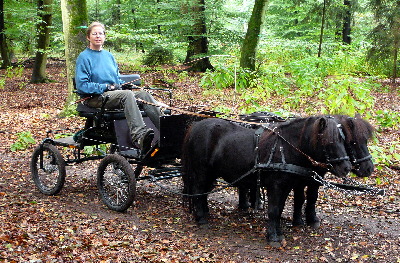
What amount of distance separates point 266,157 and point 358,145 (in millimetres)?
1075

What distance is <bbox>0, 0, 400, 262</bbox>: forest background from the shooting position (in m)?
10.2

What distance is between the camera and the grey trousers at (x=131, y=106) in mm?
6242

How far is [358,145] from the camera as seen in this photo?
490cm

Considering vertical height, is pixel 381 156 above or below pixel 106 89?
below

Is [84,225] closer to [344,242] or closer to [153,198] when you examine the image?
[153,198]

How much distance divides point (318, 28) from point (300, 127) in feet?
75.7

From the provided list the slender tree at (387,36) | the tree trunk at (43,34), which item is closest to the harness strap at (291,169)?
the slender tree at (387,36)

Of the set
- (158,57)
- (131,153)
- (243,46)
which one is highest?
(243,46)

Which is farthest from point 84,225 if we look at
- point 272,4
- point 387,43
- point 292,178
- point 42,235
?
point 272,4

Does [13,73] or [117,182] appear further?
[13,73]

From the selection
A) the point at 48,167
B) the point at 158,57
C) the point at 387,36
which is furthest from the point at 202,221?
the point at 158,57

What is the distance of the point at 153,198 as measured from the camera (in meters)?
7.35

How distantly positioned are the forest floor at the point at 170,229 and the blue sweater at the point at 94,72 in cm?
181

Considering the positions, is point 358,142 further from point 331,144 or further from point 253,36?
point 253,36
